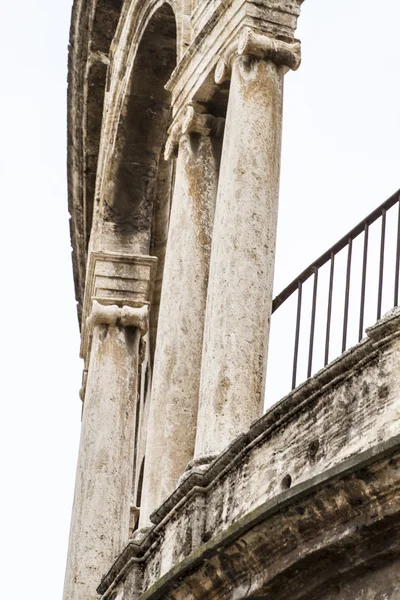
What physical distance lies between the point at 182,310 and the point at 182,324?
0.36 ft

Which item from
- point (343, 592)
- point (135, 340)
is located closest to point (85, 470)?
point (135, 340)

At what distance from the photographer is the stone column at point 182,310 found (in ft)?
38.0

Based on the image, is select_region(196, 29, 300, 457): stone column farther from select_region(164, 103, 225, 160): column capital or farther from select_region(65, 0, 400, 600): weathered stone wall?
select_region(164, 103, 225, 160): column capital

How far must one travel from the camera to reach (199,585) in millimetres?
8922

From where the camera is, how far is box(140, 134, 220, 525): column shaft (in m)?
11.6

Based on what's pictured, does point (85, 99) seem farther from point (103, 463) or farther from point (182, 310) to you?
point (182, 310)

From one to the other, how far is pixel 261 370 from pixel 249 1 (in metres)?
2.66

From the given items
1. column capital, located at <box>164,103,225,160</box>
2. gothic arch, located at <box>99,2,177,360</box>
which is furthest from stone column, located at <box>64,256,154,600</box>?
column capital, located at <box>164,103,225,160</box>

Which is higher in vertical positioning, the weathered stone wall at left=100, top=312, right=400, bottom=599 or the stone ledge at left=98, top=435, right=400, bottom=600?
the weathered stone wall at left=100, top=312, right=400, bottom=599

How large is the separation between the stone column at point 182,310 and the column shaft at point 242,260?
90cm

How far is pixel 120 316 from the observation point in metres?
15.4

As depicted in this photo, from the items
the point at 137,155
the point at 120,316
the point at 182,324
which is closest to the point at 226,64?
the point at 182,324

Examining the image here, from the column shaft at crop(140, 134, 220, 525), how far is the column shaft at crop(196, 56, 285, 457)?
3.00 feet

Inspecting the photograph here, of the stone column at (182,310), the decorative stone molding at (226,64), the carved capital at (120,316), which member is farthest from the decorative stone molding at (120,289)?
the decorative stone molding at (226,64)
